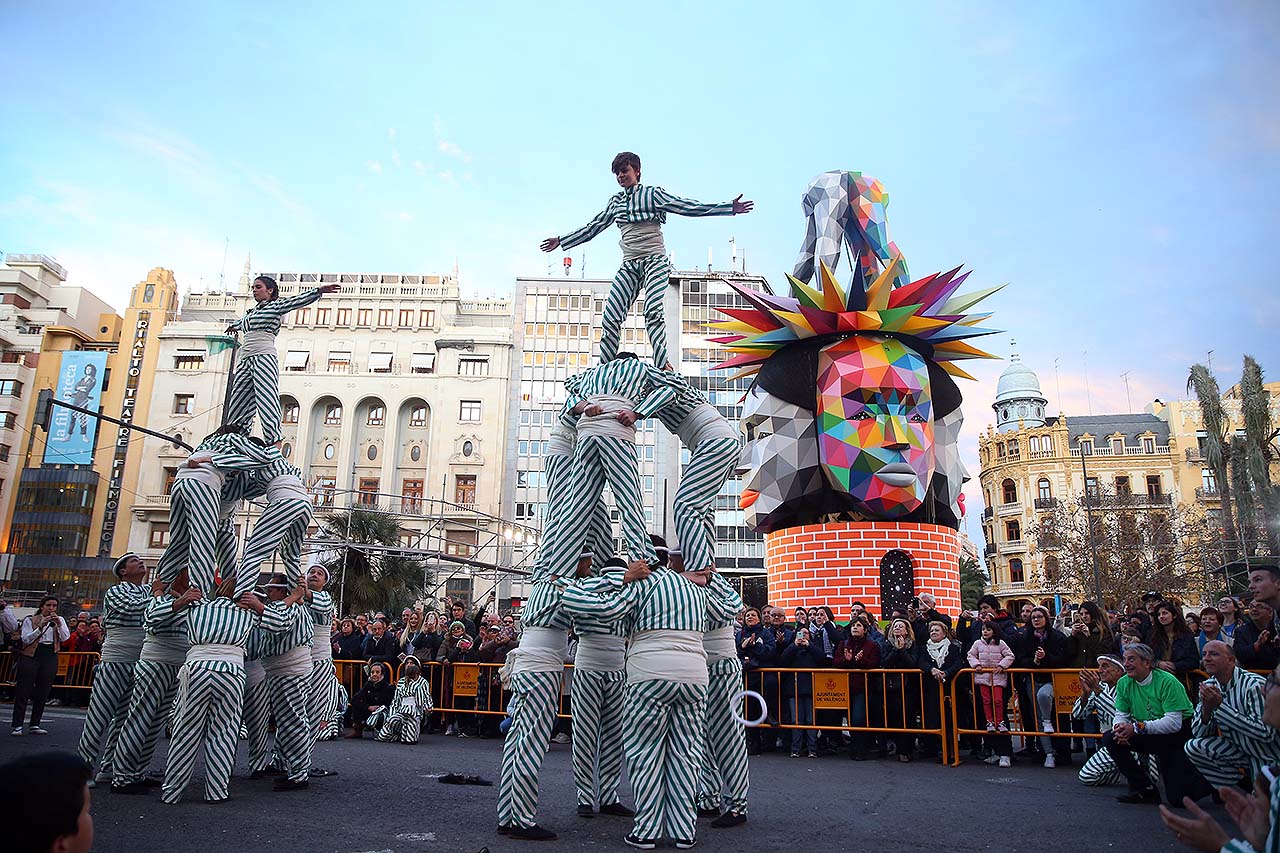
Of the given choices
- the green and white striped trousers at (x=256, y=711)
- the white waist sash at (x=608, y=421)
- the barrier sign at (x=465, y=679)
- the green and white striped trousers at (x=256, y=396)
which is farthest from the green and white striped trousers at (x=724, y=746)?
the barrier sign at (x=465, y=679)

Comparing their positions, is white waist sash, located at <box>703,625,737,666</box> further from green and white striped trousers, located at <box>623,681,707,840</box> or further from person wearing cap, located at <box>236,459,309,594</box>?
person wearing cap, located at <box>236,459,309,594</box>

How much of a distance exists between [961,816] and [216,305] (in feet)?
206

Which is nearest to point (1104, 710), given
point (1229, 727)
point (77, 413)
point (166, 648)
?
point (1229, 727)

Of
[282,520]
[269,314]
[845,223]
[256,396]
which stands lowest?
[282,520]

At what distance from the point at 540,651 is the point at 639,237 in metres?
3.48

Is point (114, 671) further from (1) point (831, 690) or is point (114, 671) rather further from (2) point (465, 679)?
(1) point (831, 690)

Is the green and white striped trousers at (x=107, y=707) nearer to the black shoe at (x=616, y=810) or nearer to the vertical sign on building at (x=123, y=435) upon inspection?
the black shoe at (x=616, y=810)

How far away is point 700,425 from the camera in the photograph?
724 cm

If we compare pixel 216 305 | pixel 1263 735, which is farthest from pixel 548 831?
pixel 216 305

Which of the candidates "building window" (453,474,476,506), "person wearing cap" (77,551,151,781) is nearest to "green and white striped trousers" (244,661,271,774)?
A: "person wearing cap" (77,551,151,781)

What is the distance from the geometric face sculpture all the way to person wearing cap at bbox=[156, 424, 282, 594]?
1173 centimetres

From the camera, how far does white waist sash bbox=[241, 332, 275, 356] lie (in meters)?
8.38

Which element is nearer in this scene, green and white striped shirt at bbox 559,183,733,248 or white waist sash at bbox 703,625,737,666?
white waist sash at bbox 703,625,737,666

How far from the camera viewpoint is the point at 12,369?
5556cm
